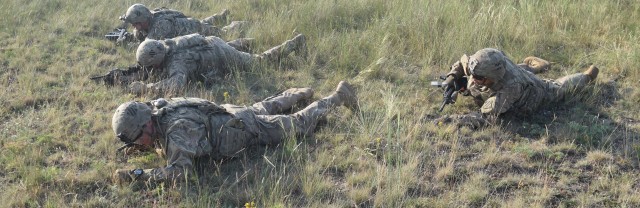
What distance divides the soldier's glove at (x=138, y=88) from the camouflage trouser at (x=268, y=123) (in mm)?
1655

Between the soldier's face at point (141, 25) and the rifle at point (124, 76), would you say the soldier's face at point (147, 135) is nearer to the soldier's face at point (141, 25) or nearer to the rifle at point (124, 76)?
the rifle at point (124, 76)

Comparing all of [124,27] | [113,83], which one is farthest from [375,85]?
[124,27]

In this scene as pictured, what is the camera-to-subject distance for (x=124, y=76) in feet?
27.2

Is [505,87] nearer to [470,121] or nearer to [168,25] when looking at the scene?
[470,121]

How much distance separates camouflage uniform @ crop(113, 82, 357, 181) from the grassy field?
0.15 metres

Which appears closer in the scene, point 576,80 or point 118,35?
point 576,80

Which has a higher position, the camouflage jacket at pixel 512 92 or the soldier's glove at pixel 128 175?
the camouflage jacket at pixel 512 92

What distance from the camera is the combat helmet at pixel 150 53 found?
7.97m

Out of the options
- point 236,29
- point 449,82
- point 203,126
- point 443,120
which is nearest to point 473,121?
point 443,120

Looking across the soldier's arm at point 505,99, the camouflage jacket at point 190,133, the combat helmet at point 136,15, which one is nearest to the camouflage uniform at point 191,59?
the combat helmet at point 136,15

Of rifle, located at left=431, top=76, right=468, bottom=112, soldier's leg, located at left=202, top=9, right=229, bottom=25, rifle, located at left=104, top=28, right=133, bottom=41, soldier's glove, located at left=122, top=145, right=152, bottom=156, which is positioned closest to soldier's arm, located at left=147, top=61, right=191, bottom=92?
soldier's glove, located at left=122, top=145, right=152, bottom=156

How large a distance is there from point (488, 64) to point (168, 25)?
16.6 feet

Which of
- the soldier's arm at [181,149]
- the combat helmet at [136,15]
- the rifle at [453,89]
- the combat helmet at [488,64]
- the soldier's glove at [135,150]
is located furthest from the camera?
the combat helmet at [136,15]

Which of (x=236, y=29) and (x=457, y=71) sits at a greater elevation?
(x=457, y=71)
